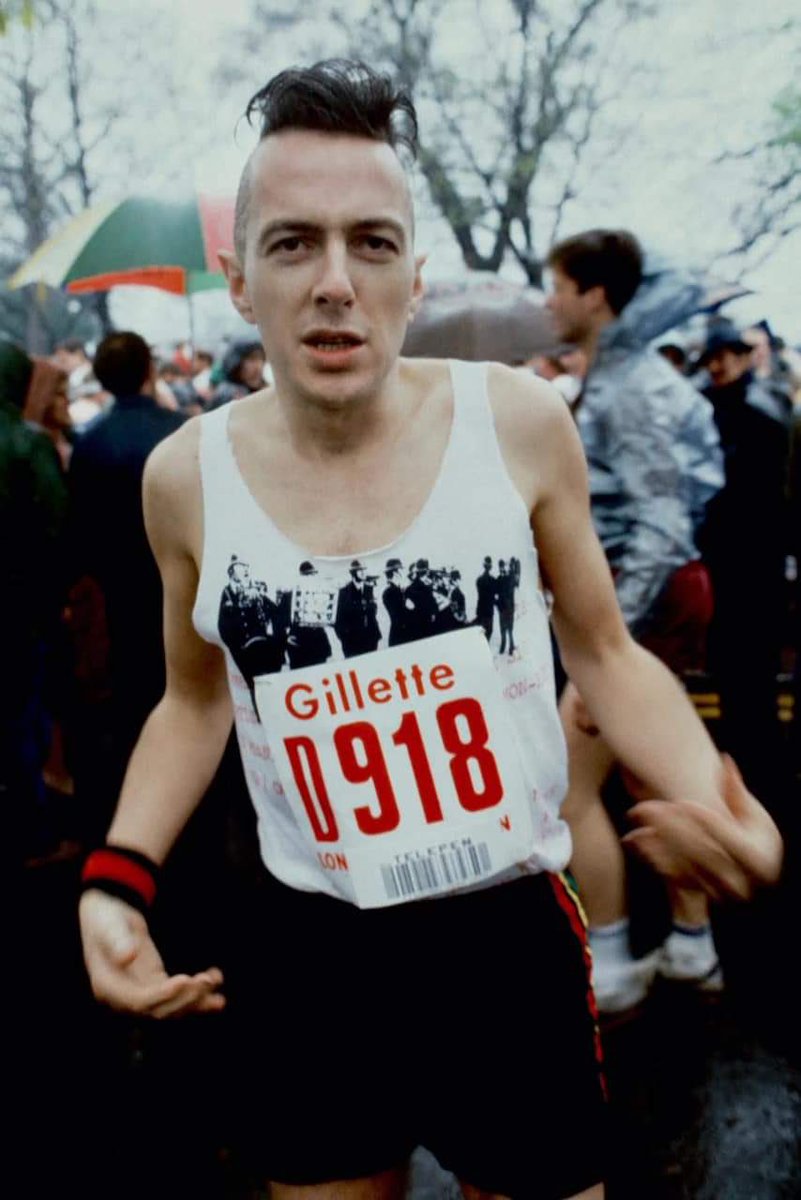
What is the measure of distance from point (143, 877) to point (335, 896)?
0.90 ft

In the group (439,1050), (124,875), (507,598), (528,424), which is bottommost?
(439,1050)

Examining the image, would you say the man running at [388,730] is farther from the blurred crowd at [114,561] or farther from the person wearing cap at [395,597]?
the blurred crowd at [114,561]

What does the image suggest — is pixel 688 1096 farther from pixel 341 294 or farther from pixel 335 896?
pixel 341 294

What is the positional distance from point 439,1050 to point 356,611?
2.01 ft

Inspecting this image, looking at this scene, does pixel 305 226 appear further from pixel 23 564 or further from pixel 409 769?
pixel 23 564

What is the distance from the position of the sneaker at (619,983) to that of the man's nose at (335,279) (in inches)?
91.7

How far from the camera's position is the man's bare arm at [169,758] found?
1537 millimetres

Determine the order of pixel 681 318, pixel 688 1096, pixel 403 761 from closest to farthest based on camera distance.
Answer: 1. pixel 403 761
2. pixel 688 1096
3. pixel 681 318

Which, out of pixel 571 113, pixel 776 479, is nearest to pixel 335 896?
pixel 776 479

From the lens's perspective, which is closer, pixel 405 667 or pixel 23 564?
pixel 405 667

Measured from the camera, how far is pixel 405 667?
158 cm

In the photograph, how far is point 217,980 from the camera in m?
1.49

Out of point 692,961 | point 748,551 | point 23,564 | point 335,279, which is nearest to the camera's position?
point 335,279

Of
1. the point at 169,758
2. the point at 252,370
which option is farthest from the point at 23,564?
the point at 252,370
